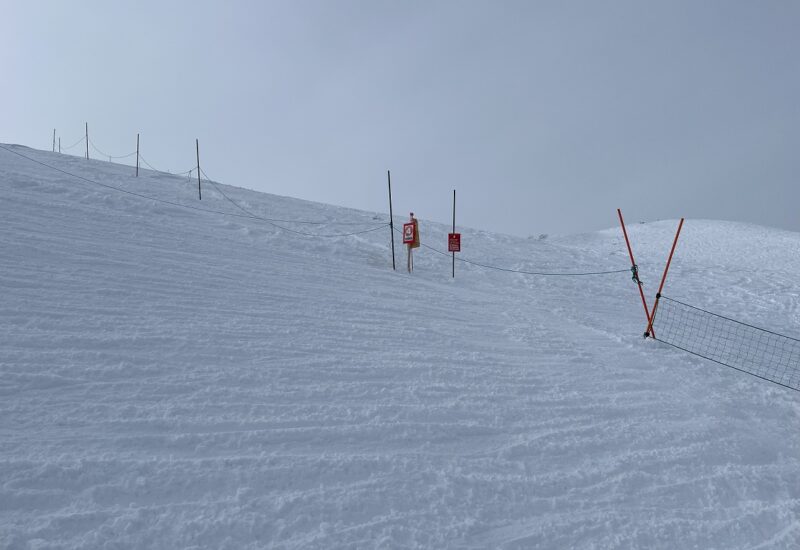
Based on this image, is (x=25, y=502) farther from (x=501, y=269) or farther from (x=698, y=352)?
(x=501, y=269)

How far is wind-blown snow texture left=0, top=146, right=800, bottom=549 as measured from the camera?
3.79m

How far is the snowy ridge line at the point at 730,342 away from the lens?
30.1 feet

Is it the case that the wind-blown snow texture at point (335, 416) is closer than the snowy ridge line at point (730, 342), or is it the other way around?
the wind-blown snow texture at point (335, 416)

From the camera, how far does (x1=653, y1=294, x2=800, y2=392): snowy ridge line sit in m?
9.16

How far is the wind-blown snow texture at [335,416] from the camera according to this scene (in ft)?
12.4

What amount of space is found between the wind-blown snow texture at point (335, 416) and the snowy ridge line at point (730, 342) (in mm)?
641

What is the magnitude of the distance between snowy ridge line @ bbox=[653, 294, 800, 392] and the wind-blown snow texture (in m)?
0.64

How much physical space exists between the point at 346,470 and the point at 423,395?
5.62ft

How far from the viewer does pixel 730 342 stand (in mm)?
10883

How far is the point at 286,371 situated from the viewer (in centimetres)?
596

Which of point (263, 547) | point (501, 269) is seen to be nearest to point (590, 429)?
point (263, 547)

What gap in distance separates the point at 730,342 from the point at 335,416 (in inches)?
358

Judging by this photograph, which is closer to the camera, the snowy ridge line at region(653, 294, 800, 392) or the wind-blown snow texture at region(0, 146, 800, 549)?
the wind-blown snow texture at region(0, 146, 800, 549)

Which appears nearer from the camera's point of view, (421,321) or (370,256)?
(421,321)
